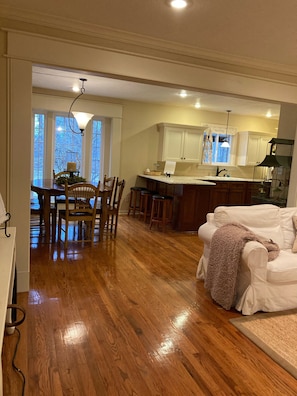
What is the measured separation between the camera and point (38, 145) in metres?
6.27

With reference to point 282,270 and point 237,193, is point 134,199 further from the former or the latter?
point 282,270

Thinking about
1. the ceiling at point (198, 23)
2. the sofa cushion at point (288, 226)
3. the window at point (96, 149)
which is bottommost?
the sofa cushion at point (288, 226)

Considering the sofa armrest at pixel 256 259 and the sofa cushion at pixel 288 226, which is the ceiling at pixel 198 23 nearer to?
the sofa cushion at pixel 288 226

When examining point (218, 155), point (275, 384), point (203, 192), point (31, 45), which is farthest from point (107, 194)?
point (218, 155)

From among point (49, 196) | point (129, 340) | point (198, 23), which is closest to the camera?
point (129, 340)

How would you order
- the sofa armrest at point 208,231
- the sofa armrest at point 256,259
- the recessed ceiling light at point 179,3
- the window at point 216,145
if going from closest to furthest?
1. the recessed ceiling light at point 179,3
2. the sofa armrest at point 256,259
3. the sofa armrest at point 208,231
4. the window at point 216,145

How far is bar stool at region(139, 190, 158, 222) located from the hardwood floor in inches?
95.5

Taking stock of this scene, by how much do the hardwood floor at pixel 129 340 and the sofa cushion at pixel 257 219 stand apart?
2.68 ft

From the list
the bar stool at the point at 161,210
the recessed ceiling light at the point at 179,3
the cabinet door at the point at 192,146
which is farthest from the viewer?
the cabinet door at the point at 192,146

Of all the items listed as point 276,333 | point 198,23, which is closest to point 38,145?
point 198,23

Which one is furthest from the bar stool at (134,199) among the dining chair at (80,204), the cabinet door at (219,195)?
the dining chair at (80,204)

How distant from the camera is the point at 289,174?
4.45 metres

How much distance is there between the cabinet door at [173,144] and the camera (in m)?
6.73

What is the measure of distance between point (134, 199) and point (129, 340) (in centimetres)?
456
